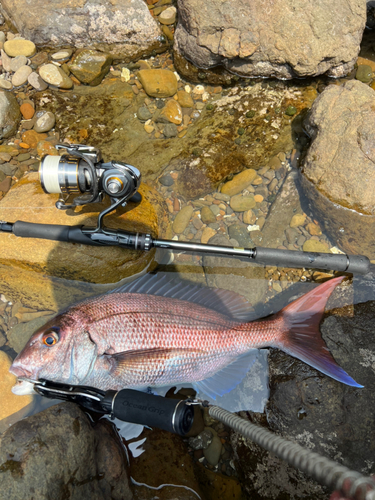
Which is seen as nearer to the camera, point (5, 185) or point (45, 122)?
point (5, 185)

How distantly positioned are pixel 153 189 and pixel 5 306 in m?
2.26

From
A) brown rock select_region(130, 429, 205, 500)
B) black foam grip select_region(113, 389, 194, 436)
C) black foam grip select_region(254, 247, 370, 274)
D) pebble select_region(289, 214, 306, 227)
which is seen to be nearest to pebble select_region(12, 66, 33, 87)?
black foam grip select_region(254, 247, 370, 274)

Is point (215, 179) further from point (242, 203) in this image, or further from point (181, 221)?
point (181, 221)

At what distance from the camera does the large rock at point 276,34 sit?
3730 millimetres

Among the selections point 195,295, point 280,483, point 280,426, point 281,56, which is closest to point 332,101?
point 281,56

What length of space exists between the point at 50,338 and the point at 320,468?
2184mm

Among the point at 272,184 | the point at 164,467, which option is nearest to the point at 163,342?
the point at 164,467

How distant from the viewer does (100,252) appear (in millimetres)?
3180

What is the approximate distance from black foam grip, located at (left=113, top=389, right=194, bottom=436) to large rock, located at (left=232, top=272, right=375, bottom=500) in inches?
38.5

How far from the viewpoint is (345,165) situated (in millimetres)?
3264

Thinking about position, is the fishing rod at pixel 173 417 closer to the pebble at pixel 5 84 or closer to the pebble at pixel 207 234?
the pebble at pixel 207 234

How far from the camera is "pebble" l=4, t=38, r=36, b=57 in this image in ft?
14.1

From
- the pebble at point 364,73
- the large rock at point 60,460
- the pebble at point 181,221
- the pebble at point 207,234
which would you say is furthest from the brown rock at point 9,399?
the pebble at point 364,73

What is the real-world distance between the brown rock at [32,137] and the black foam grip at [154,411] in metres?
3.35
